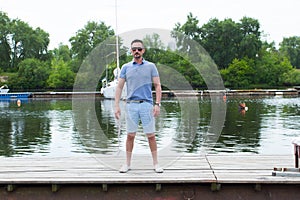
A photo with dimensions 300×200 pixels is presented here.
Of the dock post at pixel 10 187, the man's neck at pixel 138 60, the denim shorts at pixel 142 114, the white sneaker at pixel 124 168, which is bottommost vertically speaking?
the dock post at pixel 10 187

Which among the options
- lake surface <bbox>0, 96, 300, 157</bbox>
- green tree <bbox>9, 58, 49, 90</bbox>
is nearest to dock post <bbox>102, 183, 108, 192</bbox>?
lake surface <bbox>0, 96, 300, 157</bbox>

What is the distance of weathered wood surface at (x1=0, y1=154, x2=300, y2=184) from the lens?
237 inches

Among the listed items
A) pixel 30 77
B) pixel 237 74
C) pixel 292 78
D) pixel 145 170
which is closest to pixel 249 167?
pixel 145 170

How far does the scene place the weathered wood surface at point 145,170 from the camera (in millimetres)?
6031

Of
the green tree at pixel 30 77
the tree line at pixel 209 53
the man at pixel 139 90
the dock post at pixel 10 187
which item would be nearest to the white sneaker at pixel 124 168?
the man at pixel 139 90

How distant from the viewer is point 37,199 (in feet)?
20.3

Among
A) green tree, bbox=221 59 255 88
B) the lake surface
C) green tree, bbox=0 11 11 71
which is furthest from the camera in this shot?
green tree, bbox=0 11 11 71

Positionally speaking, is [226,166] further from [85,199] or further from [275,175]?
[85,199]

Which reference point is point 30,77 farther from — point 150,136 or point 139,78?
point 139,78

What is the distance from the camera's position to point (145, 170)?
6512 mm

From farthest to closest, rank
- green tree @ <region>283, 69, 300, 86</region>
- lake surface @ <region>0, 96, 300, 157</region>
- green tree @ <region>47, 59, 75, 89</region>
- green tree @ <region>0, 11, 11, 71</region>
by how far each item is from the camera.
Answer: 1. green tree @ <region>0, 11, 11, 71</region>
2. green tree @ <region>283, 69, 300, 86</region>
3. green tree @ <region>47, 59, 75, 89</region>
4. lake surface @ <region>0, 96, 300, 157</region>

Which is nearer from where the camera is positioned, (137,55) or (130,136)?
(137,55)

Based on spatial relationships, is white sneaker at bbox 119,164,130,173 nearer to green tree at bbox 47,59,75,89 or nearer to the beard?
the beard

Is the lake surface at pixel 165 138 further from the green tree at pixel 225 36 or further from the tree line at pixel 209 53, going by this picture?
the green tree at pixel 225 36
